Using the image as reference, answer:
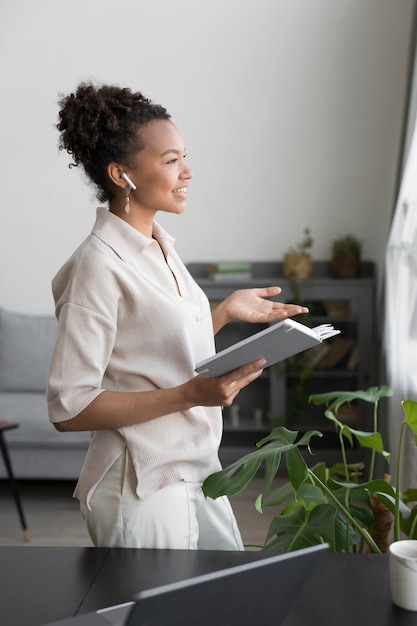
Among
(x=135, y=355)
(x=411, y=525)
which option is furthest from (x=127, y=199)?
(x=411, y=525)

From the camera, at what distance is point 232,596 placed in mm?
974

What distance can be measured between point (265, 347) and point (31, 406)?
316 centimetres

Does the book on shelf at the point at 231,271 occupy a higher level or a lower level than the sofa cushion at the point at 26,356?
higher

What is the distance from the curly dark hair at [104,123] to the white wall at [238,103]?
309cm

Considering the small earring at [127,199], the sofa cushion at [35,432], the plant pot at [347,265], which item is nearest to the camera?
the small earring at [127,199]

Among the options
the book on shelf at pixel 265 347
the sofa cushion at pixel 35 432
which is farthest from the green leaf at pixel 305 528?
the sofa cushion at pixel 35 432

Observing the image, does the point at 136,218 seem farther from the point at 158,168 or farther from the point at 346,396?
the point at 346,396

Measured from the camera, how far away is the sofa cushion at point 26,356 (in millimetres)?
4777

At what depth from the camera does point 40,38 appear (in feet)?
16.3

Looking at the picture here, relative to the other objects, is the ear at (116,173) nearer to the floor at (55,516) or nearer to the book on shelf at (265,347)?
the book on shelf at (265,347)

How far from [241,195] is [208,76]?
0.70m

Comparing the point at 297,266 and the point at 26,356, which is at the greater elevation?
the point at 297,266

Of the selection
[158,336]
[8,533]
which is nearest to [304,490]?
[158,336]

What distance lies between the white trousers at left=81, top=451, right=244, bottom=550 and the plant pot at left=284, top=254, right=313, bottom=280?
9.96 feet
